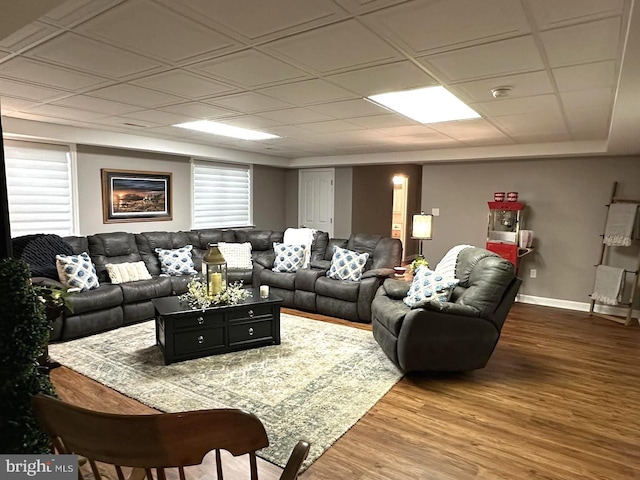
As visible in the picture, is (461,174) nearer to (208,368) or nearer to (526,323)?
(526,323)

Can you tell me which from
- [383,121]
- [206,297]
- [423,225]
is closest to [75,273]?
[206,297]

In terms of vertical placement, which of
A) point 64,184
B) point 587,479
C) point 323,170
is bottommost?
point 587,479

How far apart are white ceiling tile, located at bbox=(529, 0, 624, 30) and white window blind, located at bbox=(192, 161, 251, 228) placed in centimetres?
554

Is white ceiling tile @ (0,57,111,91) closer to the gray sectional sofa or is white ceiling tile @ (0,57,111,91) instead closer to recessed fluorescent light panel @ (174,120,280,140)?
recessed fluorescent light panel @ (174,120,280,140)

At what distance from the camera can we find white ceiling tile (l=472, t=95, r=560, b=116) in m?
2.95

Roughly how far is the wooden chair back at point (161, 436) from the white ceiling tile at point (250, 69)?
1.92 metres

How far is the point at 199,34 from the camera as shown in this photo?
1911 millimetres

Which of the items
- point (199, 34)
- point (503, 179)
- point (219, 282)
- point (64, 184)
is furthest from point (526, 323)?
point (64, 184)

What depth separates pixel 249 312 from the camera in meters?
3.78

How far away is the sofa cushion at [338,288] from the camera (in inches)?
187

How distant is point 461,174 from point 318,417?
16.0ft

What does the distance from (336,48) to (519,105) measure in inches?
73.7

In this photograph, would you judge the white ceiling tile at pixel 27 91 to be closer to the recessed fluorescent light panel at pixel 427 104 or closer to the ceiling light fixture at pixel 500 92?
the recessed fluorescent light panel at pixel 427 104

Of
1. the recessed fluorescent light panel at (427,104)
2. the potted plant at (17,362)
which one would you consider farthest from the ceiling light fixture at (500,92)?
the potted plant at (17,362)
